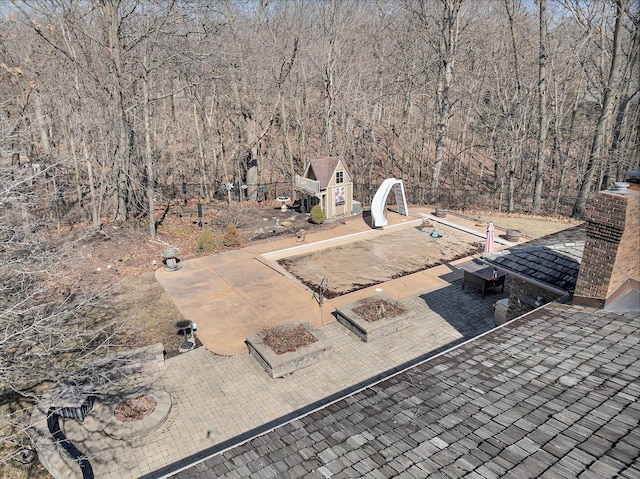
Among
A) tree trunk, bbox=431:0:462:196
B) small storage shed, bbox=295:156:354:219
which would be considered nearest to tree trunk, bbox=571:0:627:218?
tree trunk, bbox=431:0:462:196

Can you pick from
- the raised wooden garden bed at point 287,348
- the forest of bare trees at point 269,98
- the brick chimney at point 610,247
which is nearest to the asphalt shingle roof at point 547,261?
the brick chimney at point 610,247

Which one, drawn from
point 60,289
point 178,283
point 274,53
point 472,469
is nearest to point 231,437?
point 472,469

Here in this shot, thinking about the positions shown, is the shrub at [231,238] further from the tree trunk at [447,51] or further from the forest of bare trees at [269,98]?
the tree trunk at [447,51]

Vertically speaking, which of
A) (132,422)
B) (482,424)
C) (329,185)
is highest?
(329,185)

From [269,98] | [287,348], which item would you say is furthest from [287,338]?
[269,98]

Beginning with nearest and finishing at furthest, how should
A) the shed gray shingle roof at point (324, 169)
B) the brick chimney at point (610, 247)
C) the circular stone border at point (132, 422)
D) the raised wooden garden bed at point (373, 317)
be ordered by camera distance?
the brick chimney at point (610, 247)
the circular stone border at point (132, 422)
the raised wooden garden bed at point (373, 317)
the shed gray shingle roof at point (324, 169)

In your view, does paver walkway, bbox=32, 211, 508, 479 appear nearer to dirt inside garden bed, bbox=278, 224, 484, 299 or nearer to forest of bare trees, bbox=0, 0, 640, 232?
dirt inside garden bed, bbox=278, 224, 484, 299

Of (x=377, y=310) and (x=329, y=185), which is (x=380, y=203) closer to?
(x=329, y=185)
